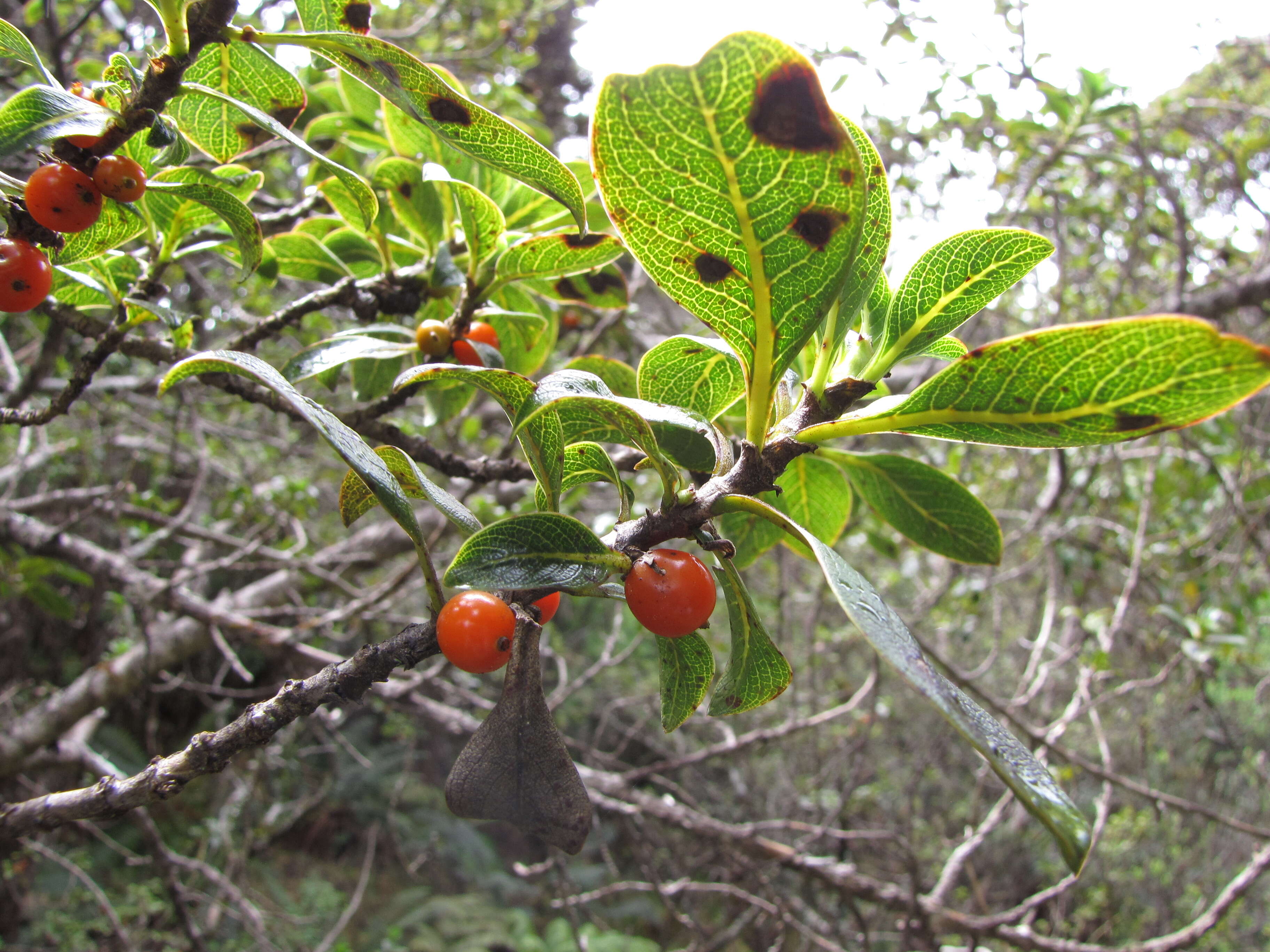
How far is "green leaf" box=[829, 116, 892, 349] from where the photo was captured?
0.79 m

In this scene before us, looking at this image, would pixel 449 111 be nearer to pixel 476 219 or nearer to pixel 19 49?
pixel 476 219

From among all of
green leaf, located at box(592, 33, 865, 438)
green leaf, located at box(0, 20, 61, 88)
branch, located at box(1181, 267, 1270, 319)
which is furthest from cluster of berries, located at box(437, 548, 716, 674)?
branch, located at box(1181, 267, 1270, 319)

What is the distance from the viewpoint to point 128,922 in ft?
14.4

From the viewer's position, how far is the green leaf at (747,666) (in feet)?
2.75

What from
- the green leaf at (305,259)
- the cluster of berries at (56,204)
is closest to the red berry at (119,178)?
the cluster of berries at (56,204)

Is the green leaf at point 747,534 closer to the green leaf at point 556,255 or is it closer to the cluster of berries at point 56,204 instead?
the green leaf at point 556,255

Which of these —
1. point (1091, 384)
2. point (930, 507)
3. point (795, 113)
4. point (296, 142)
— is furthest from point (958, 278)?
point (296, 142)

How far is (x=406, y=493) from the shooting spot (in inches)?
32.3

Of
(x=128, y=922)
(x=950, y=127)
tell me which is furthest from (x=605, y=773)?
(x=128, y=922)

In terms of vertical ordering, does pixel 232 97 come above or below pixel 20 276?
above

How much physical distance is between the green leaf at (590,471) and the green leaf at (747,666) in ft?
0.47

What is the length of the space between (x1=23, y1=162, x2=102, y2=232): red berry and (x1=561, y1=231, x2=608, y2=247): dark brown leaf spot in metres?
0.57

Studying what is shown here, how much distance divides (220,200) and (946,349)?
98 centimetres

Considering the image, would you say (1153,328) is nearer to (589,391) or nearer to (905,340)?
(905,340)
